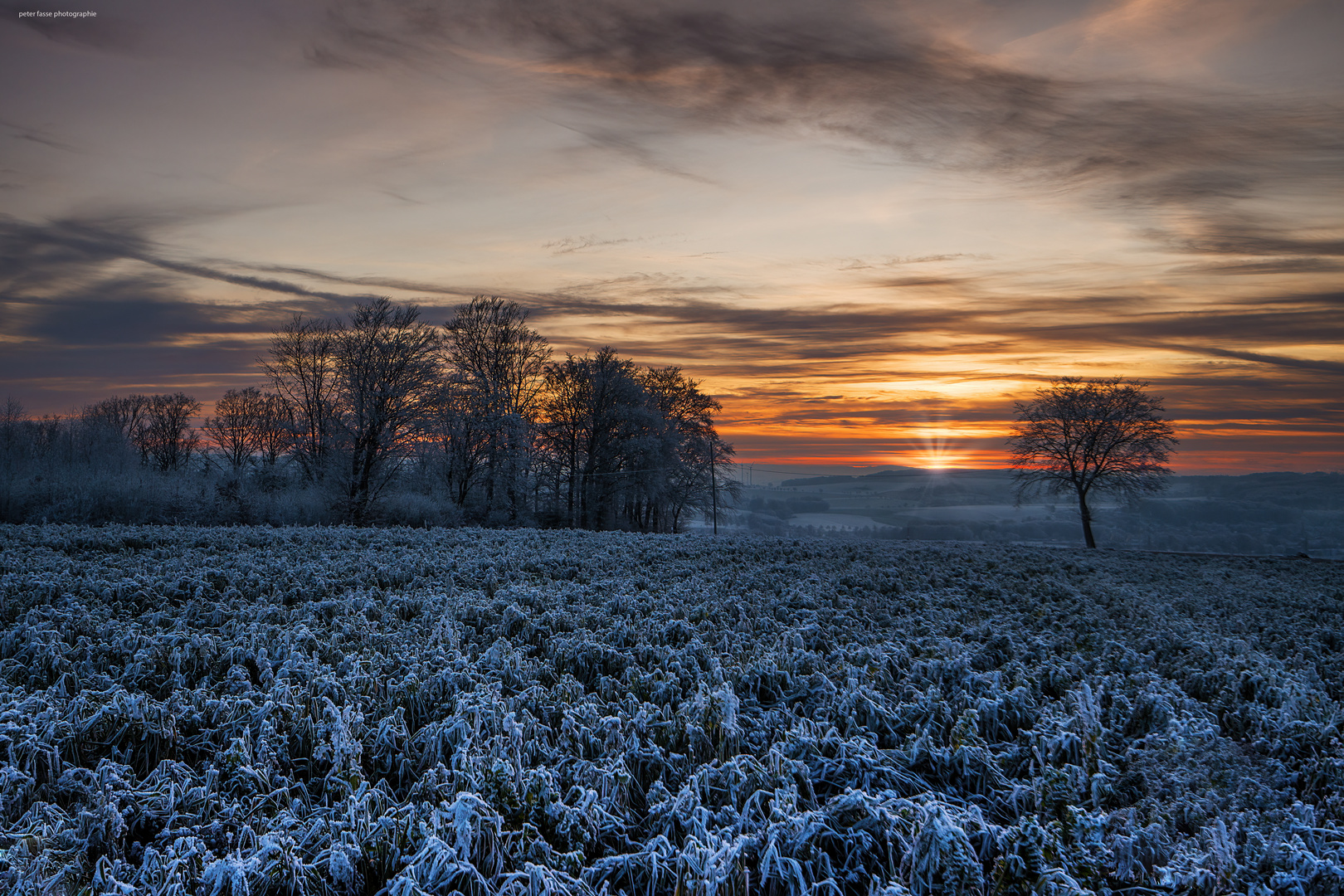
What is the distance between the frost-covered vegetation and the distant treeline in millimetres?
26263

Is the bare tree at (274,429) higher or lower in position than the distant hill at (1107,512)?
higher

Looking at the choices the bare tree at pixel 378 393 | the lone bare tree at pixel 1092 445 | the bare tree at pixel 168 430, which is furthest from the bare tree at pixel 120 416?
the lone bare tree at pixel 1092 445

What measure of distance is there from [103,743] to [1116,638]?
9.32 m

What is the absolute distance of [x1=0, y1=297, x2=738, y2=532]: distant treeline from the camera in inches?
1219

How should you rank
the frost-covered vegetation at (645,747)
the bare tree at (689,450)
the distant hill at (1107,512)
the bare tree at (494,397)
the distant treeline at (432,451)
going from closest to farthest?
the frost-covered vegetation at (645,747) → the distant treeline at (432,451) → the bare tree at (494,397) → the bare tree at (689,450) → the distant hill at (1107,512)

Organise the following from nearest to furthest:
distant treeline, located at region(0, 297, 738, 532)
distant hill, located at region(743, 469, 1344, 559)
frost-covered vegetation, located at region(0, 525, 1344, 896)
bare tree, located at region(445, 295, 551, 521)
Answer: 1. frost-covered vegetation, located at region(0, 525, 1344, 896)
2. distant treeline, located at region(0, 297, 738, 532)
3. bare tree, located at region(445, 295, 551, 521)
4. distant hill, located at region(743, 469, 1344, 559)

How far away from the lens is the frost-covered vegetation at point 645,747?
305 cm

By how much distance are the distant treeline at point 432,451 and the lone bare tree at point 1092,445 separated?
2286 cm

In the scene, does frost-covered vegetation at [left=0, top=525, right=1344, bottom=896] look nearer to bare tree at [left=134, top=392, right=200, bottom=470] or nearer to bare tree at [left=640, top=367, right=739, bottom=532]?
bare tree at [left=640, top=367, right=739, bottom=532]

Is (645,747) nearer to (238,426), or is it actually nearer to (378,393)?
(378,393)

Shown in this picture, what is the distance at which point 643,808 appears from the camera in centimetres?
376

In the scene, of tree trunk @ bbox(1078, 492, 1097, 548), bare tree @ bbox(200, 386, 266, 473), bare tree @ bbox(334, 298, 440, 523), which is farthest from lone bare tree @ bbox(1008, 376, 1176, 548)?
bare tree @ bbox(200, 386, 266, 473)

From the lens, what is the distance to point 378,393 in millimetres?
36812

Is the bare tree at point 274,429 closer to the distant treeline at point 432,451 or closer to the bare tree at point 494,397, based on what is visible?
the distant treeline at point 432,451
